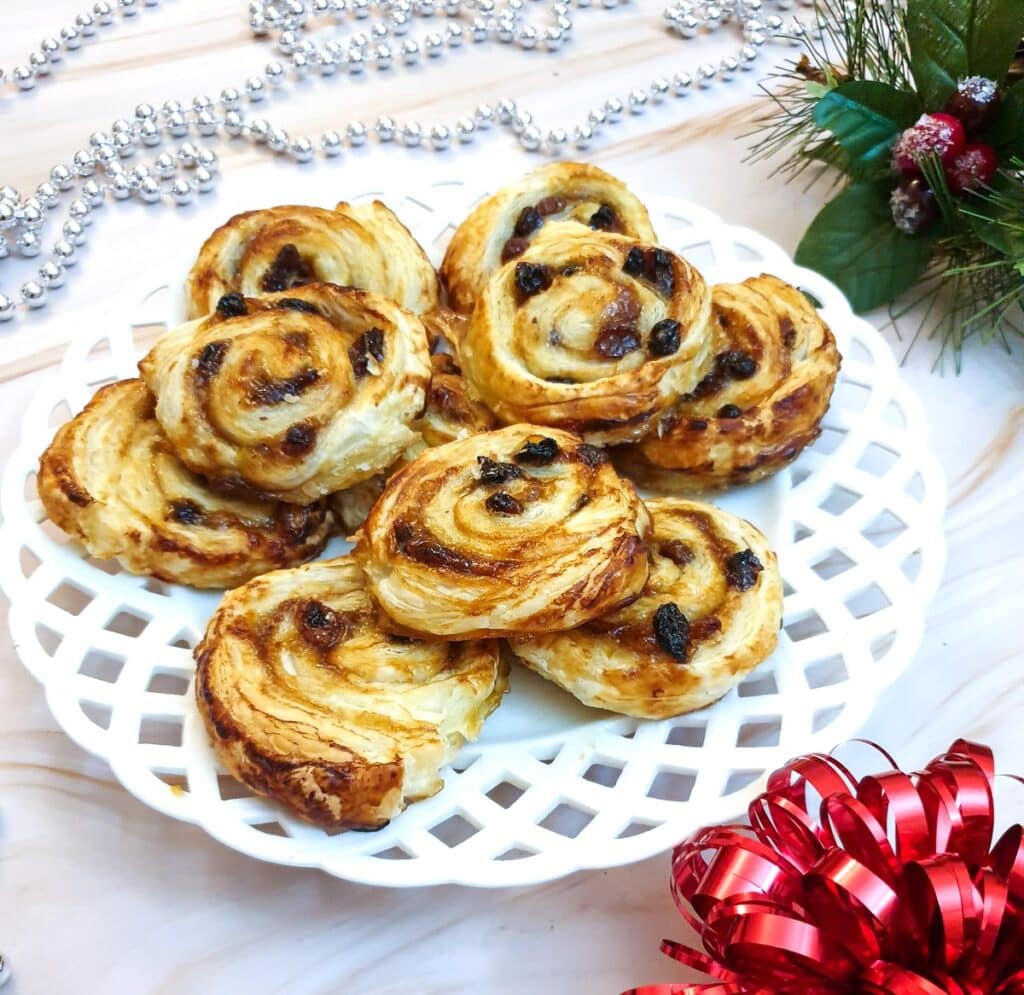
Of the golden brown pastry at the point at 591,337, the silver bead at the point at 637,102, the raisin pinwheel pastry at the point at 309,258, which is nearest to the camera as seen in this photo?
the golden brown pastry at the point at 591,337

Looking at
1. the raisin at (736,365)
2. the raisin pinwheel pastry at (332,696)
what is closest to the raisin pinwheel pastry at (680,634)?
the raisin pinwheel pastry at (332,696)

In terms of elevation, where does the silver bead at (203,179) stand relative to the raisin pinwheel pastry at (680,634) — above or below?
above

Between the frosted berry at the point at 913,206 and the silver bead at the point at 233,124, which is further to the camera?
the silver bead at the point at 233,124

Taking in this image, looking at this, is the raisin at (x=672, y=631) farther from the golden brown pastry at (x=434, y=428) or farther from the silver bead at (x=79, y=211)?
the silver bead at (x=79, y=211)

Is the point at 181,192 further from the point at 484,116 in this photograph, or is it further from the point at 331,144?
the point at 484,116

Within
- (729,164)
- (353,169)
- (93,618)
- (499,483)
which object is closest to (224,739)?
(93,618)

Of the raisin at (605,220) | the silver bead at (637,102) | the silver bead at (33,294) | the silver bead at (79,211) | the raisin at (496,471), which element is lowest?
the silver bead at (33,294)

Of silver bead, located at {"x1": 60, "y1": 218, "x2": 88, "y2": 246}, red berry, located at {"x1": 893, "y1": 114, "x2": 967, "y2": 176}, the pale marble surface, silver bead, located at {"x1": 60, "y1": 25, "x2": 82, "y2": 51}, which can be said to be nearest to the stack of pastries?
the pale marble surface

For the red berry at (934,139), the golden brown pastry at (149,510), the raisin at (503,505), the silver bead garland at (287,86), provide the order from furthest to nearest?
the silver bead garland at (287,86) → the red berry at (934,139) → the golden brown pastry at (149,510) → the raisin at (503,505)
